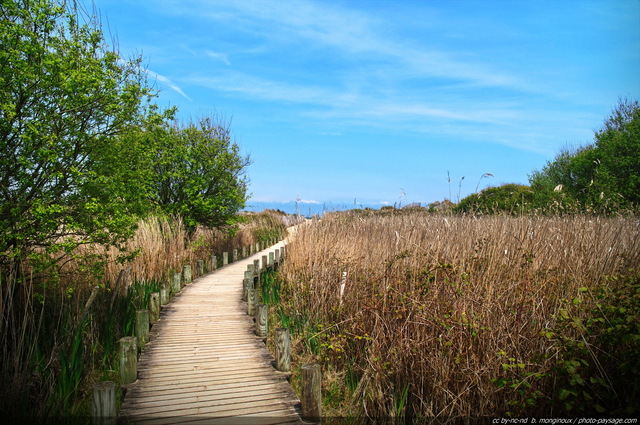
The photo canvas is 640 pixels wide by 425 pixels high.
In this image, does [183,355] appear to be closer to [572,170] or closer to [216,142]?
[216,142]

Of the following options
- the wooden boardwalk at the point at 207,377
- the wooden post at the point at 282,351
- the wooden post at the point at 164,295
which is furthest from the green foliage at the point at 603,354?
the wooden post at the point at 164,295

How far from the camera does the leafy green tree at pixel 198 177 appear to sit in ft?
56.0

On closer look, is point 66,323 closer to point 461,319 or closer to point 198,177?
point 461,319

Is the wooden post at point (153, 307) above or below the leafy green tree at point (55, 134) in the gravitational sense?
below

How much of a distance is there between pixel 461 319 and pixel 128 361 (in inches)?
177

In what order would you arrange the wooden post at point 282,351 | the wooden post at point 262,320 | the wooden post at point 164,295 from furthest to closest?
the wooden post at point 164,295
the wooden post at point 262,320
the wooden post at point 282,351

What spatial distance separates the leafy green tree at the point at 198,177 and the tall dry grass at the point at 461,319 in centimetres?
964

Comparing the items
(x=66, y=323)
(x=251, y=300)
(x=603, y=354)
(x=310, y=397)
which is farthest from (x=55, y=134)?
(x=603, y=354)

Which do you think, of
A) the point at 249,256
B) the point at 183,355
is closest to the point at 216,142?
the point at 249,256

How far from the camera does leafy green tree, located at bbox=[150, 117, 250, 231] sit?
17.1 metres

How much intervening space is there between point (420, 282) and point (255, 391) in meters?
2.95

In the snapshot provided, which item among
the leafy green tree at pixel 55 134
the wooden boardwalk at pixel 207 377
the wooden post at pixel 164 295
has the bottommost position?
the wooden boardwalk at pixel 207 377

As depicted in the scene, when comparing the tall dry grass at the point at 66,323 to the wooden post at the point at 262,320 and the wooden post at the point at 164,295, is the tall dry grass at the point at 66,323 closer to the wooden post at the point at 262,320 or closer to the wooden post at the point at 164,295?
the wooden post at the point at 164,295

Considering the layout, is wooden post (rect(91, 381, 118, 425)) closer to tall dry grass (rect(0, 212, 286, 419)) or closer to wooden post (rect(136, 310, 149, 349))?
tall dry grass (rect(0, 212, 286, 419))
